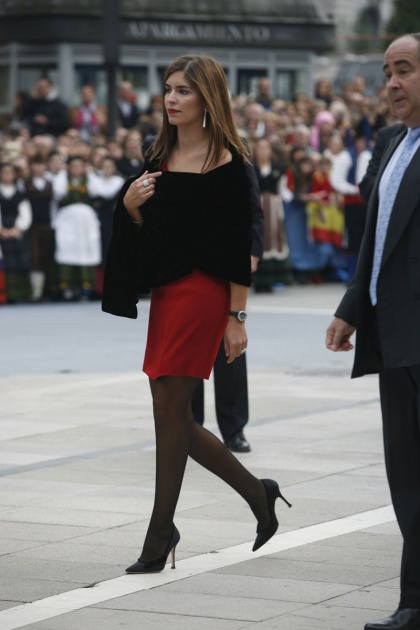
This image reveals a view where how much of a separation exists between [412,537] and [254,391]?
6.08 meters

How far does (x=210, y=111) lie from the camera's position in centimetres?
618

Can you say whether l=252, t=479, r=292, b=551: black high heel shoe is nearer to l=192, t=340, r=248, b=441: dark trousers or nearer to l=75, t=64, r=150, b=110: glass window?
l=192, t=340, r=248, b=441: dark trousers

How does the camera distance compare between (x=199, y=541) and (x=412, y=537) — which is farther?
(x=199, y=541)

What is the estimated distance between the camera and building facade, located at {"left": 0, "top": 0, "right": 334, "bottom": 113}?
2844cm

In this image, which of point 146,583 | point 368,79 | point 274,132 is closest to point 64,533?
point 146,583

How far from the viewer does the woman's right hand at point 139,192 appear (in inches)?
241

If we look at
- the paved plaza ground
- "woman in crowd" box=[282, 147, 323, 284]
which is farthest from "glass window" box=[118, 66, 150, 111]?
the paved plaza ground

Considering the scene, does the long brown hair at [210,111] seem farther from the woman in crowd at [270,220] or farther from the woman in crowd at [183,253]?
the woman in crowd at [270,220]

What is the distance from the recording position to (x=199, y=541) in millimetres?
6699

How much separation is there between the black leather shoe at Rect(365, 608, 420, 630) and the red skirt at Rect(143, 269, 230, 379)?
1274 mm

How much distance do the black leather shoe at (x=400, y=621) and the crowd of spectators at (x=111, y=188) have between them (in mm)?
13792

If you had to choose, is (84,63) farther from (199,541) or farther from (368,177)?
(199,541)

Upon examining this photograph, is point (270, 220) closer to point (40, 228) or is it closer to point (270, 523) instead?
point (40, 228)

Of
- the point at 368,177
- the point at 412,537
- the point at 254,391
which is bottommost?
the point at 254,391
